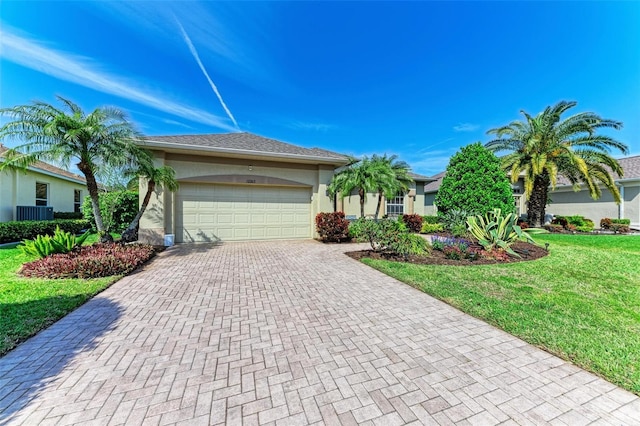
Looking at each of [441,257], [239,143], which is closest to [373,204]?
[441,257]

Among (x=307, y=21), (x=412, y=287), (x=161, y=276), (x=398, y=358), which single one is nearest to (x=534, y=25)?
(x=307, y=21)

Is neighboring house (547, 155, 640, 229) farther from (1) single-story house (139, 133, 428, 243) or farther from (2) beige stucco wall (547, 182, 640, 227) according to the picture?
(1) single-story house (139, 133, 428, 243)

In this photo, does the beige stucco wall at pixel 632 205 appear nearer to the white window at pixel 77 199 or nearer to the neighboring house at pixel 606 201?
the neighboring house at pixel 606 201

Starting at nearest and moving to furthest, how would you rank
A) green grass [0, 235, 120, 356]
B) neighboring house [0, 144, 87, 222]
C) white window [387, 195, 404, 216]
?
1. green grass [0, 235, 120, 356]
2. neighboring house [0, 144, 87, 222]
3. white window [387, 195, 404, 216]

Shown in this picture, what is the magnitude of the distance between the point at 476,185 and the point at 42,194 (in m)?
21.4

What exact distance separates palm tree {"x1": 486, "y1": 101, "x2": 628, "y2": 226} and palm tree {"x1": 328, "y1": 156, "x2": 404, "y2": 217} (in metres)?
8.31

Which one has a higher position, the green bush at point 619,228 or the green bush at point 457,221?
the green bush at point 457,221

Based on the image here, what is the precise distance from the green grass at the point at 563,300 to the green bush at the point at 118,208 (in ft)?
40.0

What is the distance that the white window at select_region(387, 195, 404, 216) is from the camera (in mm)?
17234

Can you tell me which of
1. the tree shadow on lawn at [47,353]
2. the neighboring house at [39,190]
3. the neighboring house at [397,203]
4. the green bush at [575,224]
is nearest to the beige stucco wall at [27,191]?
the neighboring house at [39,190]

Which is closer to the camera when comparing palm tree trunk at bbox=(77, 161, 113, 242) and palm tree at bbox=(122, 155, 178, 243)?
palm tree trunk at bbox=(77, 161, 113, 242)

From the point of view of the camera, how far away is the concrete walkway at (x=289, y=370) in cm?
201

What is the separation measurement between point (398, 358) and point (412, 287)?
8.74 ft

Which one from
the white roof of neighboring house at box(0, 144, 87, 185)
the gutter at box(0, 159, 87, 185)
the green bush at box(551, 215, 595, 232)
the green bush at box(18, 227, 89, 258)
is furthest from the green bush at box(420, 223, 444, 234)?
the white roof of neighboring house at box(0, 144, 87, 185)
